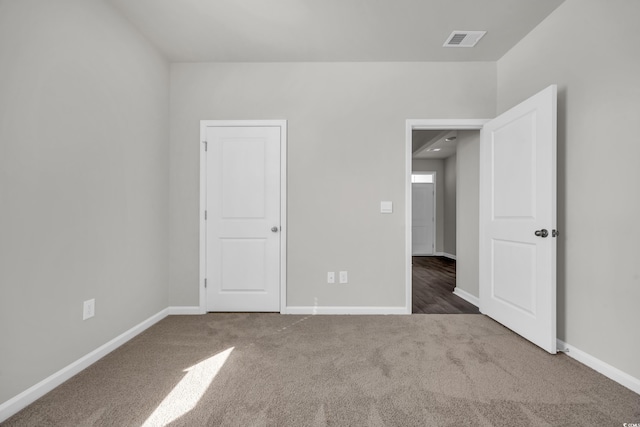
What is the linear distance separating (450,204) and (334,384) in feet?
23.2

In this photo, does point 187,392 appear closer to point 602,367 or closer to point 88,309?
point 88,309

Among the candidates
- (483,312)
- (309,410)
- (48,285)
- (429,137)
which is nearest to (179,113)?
(48,285)

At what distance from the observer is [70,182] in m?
1.90

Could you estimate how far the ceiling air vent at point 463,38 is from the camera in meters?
2.60

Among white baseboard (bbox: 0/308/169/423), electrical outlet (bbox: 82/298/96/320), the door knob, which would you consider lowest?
white baseboard (bbox: 0/308/169/423)

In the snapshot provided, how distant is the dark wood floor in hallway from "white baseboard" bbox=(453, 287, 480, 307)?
0.05m

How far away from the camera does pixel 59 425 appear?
4.74 feet

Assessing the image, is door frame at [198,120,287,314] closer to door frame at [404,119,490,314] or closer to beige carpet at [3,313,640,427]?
beige carpet at [3,313,640,427]

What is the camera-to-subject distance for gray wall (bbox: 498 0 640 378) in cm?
180

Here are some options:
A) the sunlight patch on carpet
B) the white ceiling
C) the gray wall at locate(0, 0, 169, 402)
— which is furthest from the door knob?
the gray wall at locate(0, 0, 169, 402)

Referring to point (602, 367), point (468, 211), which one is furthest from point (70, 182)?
point (468, 211)

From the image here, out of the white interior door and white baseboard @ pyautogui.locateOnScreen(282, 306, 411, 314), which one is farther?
the white interior door

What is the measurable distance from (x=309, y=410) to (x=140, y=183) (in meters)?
2.29

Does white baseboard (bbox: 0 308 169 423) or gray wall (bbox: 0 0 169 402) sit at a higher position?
gray wall (bbox: 0 0 169 402)
